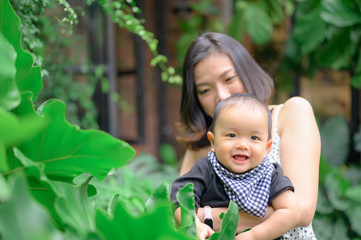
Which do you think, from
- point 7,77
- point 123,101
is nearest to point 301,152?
point 7,77

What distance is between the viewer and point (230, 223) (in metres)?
0.89

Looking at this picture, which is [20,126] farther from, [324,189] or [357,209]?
[324,189]

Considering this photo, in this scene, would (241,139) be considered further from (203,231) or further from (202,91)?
(202,91)

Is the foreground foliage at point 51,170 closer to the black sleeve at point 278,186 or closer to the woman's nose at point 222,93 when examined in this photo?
the black sleeve at point 278,186

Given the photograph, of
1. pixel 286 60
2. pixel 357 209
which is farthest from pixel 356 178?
pixel 286 60

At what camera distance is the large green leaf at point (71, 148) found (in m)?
0.73

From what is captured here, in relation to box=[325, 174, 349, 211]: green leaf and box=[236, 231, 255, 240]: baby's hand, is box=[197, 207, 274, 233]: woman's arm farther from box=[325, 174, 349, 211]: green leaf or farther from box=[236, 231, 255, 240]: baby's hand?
box=[325, 174, 349, 211]: green leaf

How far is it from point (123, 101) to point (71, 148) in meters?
3.38

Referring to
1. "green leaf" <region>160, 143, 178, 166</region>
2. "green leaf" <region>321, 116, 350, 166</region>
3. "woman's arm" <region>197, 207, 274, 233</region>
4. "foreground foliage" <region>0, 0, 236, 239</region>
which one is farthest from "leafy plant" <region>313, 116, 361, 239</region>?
"foreground foliage" <region>0, 0, 236, 239</region>

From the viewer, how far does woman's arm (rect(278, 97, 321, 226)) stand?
1.33 meters

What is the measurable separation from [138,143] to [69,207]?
3.71 m

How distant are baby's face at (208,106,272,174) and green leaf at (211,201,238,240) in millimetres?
361

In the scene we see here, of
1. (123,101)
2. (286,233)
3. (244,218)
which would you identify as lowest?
(123,101)

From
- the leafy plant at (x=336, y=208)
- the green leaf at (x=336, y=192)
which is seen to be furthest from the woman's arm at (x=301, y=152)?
the green leaf at (x=336, y=192)
